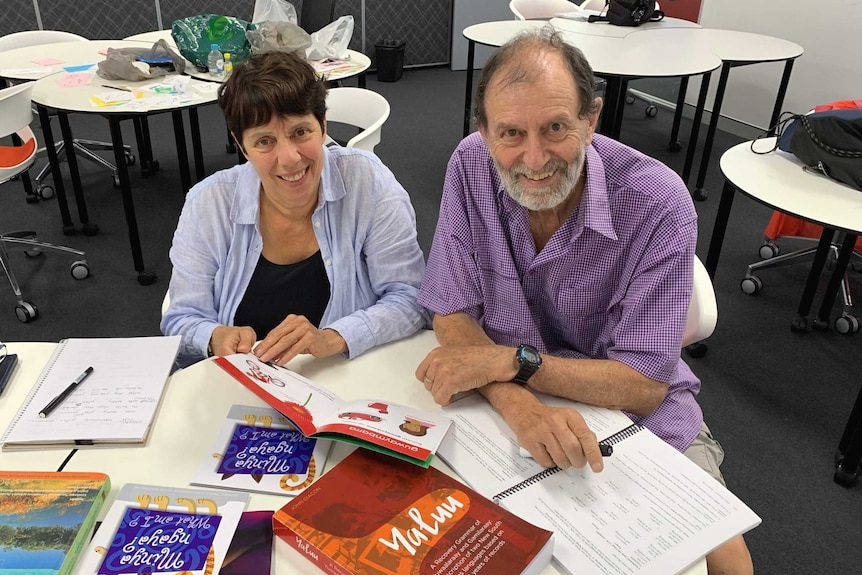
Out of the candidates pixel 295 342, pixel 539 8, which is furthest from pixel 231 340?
pixel 539 8

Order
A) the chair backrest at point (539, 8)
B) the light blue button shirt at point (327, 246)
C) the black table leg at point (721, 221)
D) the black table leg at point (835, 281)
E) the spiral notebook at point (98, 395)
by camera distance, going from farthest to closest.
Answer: the chair backrest at point (539, 8)
the black table leg at point (835, 281)
the black table leg at point (721, 221)
the light blue button shirt at point (327, 246)
the spiral notebook at point (98, 395)

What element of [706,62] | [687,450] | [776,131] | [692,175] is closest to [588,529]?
[687,450]

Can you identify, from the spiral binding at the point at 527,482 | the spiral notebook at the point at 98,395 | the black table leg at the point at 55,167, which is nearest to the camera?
the spiral binding at the point at 527,482

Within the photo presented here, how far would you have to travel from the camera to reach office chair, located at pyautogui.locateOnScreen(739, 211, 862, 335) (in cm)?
285

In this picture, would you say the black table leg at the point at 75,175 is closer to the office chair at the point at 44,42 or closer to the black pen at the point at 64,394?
the office chair at the point at 44,42

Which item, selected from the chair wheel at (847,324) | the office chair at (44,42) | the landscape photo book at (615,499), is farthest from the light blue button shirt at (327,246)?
the office chair at (44,42)

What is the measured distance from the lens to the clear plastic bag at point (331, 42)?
3.51m

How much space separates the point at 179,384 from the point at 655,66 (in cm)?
290

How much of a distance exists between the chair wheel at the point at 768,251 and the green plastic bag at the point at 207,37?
9.03 feet

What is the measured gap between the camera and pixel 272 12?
352cm

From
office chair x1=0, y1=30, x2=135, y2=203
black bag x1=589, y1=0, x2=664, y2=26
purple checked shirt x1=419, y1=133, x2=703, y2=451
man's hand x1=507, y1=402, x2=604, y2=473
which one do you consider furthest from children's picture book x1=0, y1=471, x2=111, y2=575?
black bag x1=589, y1=0, x2=664, y2=26

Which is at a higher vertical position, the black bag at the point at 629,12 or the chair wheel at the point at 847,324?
the black bag at the point at 629,12

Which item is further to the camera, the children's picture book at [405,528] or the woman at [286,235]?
the woman at [286,235]

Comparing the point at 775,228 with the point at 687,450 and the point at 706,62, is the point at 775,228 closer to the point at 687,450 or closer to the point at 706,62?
the point at 706,62
